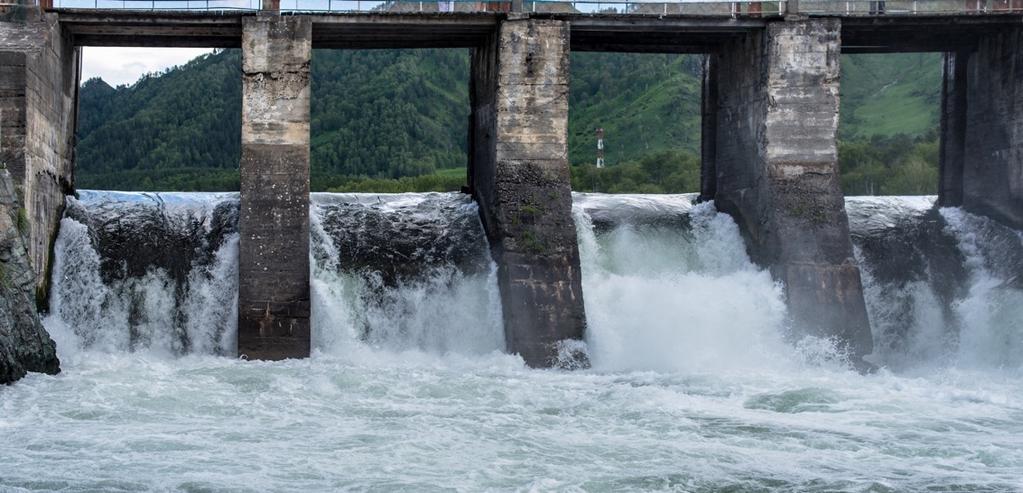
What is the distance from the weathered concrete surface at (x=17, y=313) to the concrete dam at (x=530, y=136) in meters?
1.05

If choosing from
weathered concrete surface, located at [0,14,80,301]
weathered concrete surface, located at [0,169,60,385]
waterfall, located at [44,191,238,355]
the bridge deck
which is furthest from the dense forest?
weathered concrete surface, located at [0,169,60,385]

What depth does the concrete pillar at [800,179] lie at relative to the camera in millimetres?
22828

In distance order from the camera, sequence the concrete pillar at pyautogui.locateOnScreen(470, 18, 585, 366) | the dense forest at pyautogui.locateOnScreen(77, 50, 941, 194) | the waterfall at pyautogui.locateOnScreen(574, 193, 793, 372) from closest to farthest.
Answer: the waterfall at pyautogui.locateOnScreen(574, 193, 793, 372) < the concrete pillar at pyautogui.locateOnScreen(470, 18, 585, 366) < the dense forest at pyautogui.locateOnScreen(77, 50, 941, 194)

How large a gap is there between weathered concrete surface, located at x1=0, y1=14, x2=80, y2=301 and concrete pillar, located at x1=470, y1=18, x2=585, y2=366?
8004 millimetres

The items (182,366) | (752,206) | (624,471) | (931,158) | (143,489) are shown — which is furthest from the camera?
(931,158)

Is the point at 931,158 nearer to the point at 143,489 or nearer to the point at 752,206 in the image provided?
the point at 752,206

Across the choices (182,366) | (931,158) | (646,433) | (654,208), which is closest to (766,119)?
(654,208)

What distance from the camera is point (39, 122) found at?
22.5m

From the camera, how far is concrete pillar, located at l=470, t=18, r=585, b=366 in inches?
893

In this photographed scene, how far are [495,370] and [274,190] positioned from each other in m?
5.39

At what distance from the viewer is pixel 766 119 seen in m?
24.1

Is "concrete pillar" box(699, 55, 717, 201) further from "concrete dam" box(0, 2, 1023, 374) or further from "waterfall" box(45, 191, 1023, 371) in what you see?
"waterfall" box(45, 191, 1023, 371)

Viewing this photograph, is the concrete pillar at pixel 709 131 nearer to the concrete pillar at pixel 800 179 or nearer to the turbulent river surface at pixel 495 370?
the turbulent river surface at pixel 495 370

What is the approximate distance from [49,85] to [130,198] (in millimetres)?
2867
